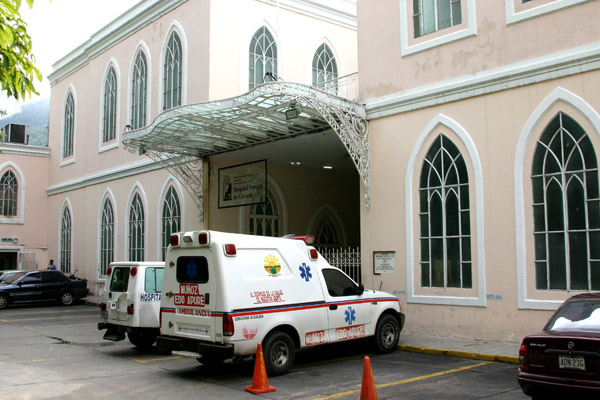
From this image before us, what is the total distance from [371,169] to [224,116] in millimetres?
3960

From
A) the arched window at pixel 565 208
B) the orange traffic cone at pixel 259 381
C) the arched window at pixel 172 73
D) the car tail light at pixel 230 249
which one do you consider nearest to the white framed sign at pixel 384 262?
the arched window at pixel 565 208

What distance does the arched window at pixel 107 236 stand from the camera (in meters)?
24.8

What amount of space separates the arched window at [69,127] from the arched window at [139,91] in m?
7.17

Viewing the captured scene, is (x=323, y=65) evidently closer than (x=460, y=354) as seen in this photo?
No

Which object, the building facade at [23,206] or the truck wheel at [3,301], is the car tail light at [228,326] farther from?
the building facade at [23,206]

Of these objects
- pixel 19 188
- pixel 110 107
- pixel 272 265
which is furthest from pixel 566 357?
pixel 19 188

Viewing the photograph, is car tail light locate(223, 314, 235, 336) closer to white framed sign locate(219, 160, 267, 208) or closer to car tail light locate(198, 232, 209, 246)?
car tail light locate(198, 232, 209, 246)

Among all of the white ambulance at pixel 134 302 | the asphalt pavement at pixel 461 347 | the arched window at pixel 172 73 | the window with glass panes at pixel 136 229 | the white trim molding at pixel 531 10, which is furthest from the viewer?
the window with glass panes at pixel 136 229

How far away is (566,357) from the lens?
6254mm

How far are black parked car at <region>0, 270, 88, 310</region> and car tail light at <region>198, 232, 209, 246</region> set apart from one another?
15901 millimetres

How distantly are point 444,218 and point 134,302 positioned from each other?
6643mm

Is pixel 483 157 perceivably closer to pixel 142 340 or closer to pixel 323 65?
pixel 142 340

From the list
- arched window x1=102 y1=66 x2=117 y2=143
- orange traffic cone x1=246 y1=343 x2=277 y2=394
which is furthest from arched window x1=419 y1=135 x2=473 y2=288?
arched window x1=102 y1=66 x2=117 y2=143

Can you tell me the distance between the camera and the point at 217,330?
8.77 metres
